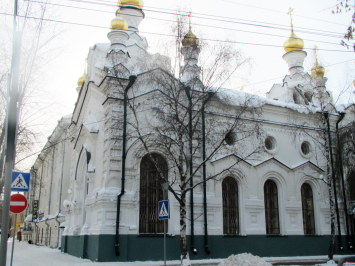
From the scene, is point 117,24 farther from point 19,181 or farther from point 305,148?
point 305,148

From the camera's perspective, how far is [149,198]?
1465 cm

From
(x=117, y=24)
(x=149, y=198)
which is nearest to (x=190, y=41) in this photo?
(x=117, y=24)

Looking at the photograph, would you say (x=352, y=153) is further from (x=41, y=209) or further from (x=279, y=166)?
(x=41, y=209)

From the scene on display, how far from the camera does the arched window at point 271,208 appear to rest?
56.5ft

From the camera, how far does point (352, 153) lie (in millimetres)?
18734

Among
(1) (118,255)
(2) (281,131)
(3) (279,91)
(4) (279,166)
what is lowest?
(1) (118,255)

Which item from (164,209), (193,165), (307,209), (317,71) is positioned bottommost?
(164,209)

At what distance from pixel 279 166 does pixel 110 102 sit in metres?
8.77

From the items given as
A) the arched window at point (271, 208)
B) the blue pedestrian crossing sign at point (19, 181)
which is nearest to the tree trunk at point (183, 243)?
the blue pedestrian crossing sign at point (19, 181)

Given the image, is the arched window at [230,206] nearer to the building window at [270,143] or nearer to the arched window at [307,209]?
the building window at [270,143]

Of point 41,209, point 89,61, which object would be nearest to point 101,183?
point 89,61

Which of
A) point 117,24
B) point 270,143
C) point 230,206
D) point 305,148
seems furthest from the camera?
point 305,148

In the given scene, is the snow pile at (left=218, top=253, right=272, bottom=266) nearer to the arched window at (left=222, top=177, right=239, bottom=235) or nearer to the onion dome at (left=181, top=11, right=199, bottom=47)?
the arched window at (left=222, top=177, right=239, bottom=235)

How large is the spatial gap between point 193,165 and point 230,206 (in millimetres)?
2826
